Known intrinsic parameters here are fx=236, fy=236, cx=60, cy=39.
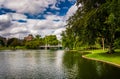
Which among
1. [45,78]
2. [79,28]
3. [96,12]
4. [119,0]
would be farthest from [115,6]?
[45,78]

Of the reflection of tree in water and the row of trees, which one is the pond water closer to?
the reflection of tree in water

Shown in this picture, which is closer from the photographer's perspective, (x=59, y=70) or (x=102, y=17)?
(x=59, y=70)

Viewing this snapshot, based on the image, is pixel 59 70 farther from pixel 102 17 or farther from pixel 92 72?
pixel 102 17

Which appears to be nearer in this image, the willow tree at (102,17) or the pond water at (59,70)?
the pond water at (59,70)

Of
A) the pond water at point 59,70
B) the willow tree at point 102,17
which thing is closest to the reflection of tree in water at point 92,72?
the pond water at point 59,70

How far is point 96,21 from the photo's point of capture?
52875 millimetres

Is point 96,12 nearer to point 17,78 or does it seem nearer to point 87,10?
point 87,10

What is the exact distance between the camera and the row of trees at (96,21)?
155ft

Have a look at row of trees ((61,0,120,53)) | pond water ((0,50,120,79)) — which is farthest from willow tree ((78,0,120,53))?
pond water ((0,50,120,79))

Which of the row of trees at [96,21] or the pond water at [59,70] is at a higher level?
the row of trees at [96,21]

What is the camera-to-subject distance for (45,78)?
2997 centimetres

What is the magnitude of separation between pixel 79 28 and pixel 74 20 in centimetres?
461

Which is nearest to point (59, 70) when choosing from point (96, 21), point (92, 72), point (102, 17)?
point (92, 72)

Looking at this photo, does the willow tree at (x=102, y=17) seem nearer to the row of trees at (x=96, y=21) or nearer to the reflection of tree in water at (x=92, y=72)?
the row of trees at (x=96, y=21)
